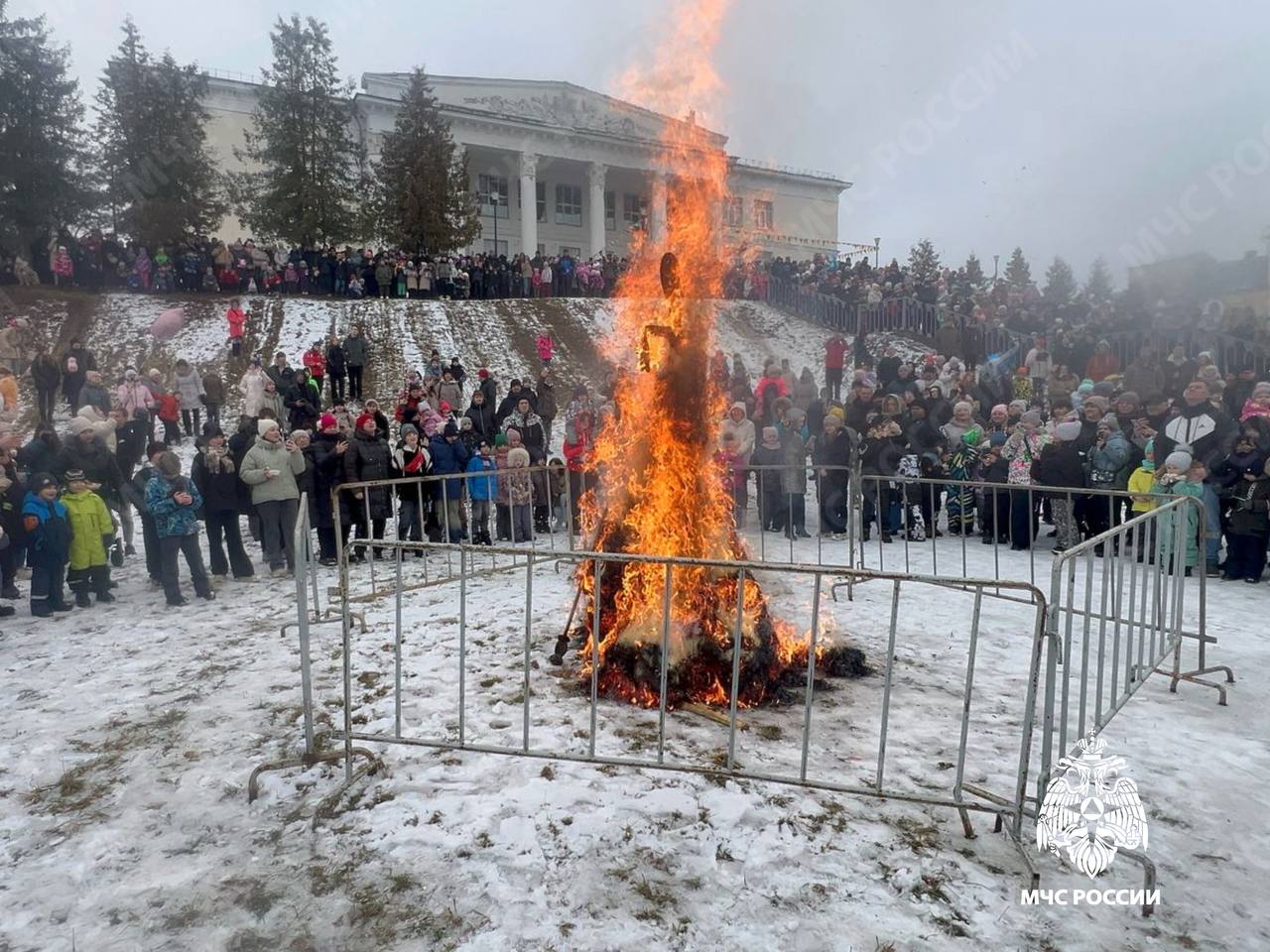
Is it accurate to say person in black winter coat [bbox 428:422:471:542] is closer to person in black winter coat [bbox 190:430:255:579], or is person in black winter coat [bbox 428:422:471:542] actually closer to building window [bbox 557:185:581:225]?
person in black winter coat [bbox 190:430:255:579]

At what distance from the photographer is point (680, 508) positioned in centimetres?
669

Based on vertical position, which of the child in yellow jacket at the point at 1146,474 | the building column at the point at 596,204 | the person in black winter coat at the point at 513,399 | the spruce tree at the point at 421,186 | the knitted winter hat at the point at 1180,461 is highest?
the building column at the point at 596,204

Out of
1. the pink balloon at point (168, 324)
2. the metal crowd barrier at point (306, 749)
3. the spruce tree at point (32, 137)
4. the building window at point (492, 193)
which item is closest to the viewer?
the metal crowd barrier at point (306, 749)

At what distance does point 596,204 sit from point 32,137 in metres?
31.5

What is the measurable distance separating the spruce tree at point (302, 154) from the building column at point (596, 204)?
59.6 ft

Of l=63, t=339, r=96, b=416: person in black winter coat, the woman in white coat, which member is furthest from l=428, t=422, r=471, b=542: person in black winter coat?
l=63, t=339, r=96, b=416: person in black winter coat

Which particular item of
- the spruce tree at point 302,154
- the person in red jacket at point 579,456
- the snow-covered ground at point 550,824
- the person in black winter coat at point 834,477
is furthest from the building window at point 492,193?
the snow-covered ground at point 550,824

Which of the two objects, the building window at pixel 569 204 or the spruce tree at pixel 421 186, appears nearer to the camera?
the spruce tree at pixel 421 186

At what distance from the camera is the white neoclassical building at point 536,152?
48562 millimetres

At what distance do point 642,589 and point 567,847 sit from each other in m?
2.68

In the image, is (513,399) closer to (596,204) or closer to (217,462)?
(217,462)

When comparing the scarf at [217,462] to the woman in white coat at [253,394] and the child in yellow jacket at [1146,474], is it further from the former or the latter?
the child in yellow jacket at [1146,474]

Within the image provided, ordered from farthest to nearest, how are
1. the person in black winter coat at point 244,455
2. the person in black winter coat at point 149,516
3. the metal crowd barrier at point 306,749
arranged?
the person in black winter coat at point 244,455 < the person in black winter coat at point 149,516 < the metal crowd barrier at point 306,749

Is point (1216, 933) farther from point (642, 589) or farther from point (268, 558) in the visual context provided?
point (268, 558)
